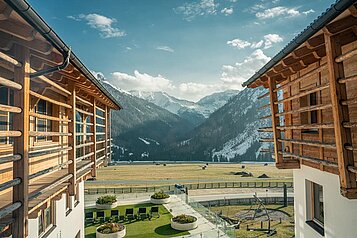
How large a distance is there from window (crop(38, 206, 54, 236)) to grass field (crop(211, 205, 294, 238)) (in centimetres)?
1419

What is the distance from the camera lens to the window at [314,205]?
7.43 metres

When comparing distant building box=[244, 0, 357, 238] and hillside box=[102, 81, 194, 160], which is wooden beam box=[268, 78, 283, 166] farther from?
hillside box=[102, 81, 194, 160]

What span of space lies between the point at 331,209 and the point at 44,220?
6.98m

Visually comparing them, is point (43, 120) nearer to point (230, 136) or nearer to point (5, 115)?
point (5, 115)

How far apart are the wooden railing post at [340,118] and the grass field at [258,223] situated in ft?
54.1

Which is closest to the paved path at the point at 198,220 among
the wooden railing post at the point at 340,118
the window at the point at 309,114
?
the window at the point at 309,114

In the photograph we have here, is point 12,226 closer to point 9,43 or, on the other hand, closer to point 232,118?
point 9,43

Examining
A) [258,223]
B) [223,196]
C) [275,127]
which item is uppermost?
[275,127]

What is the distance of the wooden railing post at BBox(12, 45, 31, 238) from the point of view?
391 cm

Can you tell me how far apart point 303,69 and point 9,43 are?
20.6 ft

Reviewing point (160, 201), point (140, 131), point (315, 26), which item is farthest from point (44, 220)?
point (140, 131)

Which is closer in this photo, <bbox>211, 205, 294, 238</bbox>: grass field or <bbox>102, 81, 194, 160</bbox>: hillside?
<bbox>211, 205, 294, 238</bbox>: grass field

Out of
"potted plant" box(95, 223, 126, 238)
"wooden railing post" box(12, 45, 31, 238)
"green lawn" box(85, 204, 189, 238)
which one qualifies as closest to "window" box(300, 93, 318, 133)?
"wooden railing post" box(12, 45, 31, 238)

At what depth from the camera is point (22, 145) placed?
3.96 m
